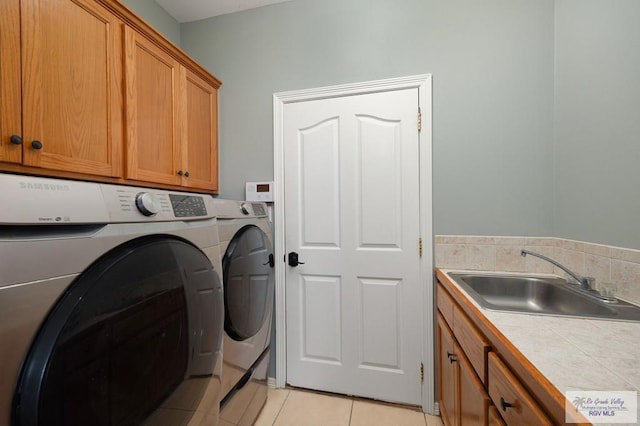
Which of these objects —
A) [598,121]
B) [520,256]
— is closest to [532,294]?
[520,256]

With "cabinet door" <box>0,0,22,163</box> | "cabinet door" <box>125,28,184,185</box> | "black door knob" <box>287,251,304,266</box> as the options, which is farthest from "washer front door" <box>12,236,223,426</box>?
"black door knob" <box>287,251,304,266</box>

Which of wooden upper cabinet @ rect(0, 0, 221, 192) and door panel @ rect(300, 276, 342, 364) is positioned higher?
wooden upper cabinet @ rect(0, 0, 221, 192)

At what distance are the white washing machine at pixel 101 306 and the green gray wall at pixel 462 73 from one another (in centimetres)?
119

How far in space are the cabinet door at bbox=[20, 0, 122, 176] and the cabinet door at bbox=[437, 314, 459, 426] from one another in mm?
1801

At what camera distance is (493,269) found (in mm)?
1551

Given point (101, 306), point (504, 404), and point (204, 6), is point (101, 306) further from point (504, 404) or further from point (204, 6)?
point (204, 6)

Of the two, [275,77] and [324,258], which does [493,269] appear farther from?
[275,77]

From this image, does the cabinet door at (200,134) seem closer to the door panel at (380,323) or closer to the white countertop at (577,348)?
the door panel at (380,323)

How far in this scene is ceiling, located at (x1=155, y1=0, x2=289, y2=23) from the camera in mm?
1841

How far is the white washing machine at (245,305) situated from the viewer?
1.18 meters

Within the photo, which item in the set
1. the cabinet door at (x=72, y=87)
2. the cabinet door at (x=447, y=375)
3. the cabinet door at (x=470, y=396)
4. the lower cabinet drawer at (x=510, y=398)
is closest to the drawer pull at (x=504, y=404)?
the lower cabinet drawer at (x=510, y=398)

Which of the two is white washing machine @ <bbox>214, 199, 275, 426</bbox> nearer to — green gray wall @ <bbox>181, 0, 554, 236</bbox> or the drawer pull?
green gray wall @ <bbox>181, 0, 554, 236</bbox>

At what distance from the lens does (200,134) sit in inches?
67.7

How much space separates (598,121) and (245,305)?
1958mm
